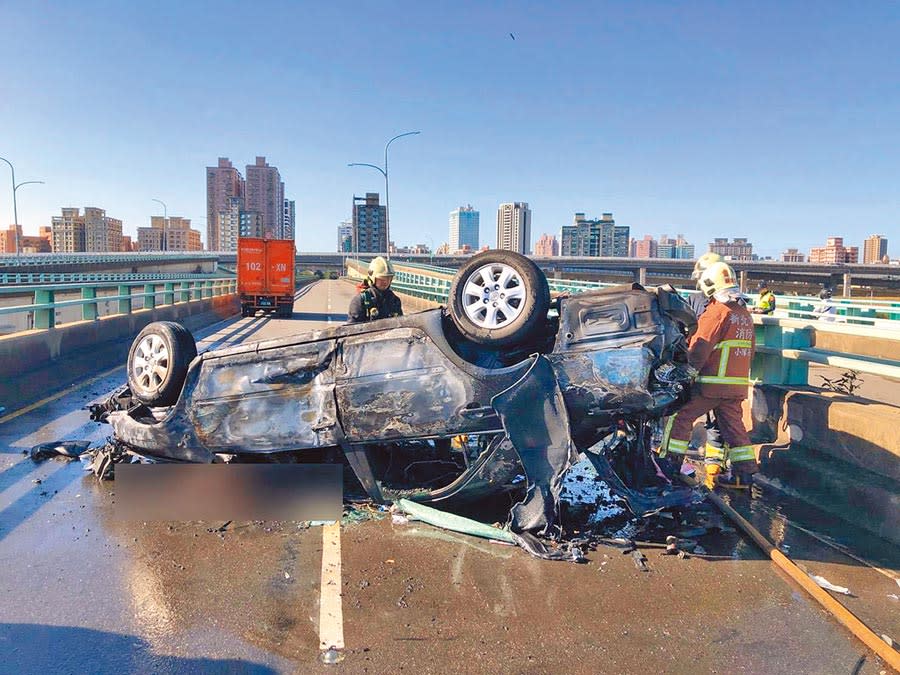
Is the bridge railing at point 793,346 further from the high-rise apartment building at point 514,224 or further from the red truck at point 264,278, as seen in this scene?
the high-rise apartment building at point 514,224

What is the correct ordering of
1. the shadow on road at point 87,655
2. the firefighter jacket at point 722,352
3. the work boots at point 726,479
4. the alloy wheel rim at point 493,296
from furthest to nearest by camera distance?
the work boots at point 726,479, the firefighter jacket at point 722,352, the alloy wheel rim at point 493,296, the shadow on road at point 87,655

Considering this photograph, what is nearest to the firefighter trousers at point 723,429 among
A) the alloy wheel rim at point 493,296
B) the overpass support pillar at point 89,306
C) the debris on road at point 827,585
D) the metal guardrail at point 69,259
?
the debris on road at point 827,585

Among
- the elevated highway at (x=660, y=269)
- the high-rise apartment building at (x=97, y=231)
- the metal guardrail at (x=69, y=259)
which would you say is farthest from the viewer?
the high-rise apartment building at (x=97, y=231)

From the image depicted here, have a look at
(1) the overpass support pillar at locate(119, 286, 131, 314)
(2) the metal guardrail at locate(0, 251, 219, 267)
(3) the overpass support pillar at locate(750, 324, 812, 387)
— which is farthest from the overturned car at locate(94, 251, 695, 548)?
(2) the metal guardrail at locate(0, 251, 219, 267)

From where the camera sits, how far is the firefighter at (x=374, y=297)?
668 centimetres

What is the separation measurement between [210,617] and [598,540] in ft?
7.98

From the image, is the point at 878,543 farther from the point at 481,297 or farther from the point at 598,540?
the point at 481,297

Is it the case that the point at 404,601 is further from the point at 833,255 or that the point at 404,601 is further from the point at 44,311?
the point at 833,255

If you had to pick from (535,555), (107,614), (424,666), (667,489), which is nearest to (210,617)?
(107,614)

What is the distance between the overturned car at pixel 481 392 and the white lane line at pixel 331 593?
0.45 metres

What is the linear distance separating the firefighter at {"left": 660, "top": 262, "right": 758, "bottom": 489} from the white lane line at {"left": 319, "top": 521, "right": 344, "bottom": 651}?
2.69 m

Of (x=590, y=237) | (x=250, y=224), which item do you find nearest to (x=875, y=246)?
(x=590, y=237)

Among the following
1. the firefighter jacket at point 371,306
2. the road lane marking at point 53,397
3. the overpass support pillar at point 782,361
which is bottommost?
the road lane marking at point 53,397

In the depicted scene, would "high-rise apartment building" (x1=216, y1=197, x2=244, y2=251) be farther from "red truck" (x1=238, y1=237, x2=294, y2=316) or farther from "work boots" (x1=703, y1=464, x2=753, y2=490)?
"work boots" (x1=703, y1=464, x2=753, y2=490)
